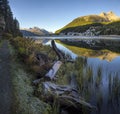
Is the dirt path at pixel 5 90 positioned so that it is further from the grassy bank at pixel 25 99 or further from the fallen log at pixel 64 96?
the fallen log at pixel 64 96

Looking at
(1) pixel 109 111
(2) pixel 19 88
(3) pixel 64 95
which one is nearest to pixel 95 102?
(1) pixel 109 111

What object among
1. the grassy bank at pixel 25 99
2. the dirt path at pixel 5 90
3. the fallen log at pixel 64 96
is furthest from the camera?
the fallen log at pixel 64 96

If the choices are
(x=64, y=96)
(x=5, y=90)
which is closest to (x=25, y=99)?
(x=5, y=90)

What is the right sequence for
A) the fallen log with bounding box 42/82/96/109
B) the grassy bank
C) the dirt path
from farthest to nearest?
the fallen log with bounding box 42/82/96/109, the grassy bank, the dirt path

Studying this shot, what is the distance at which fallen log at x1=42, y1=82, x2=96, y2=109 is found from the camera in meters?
13.1

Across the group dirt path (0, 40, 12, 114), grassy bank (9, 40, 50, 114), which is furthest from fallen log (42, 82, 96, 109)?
dirt path (0, 40, 12, 114)

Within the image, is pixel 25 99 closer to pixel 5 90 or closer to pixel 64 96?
pixel 5 90

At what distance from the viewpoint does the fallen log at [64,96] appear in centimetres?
1313

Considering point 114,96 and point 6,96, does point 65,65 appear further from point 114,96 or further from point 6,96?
point 6,96

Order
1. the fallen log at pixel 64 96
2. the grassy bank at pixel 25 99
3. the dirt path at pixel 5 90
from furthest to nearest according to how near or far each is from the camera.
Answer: the fallen log at pixel 64 96
the grassy bank at pixel 25 99
the dirt path at pixel 5 90

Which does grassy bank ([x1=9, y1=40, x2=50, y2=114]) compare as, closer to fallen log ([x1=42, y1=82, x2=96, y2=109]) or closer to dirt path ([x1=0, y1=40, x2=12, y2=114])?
dirt path ([x1=0, y1=40, x2=12, y2=114])

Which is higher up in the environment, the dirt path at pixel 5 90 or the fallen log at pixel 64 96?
the dirt path at pixel 5 90

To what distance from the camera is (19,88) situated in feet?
45.4

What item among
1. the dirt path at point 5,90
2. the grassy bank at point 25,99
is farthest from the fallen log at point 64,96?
the dirt path at point 5,90
